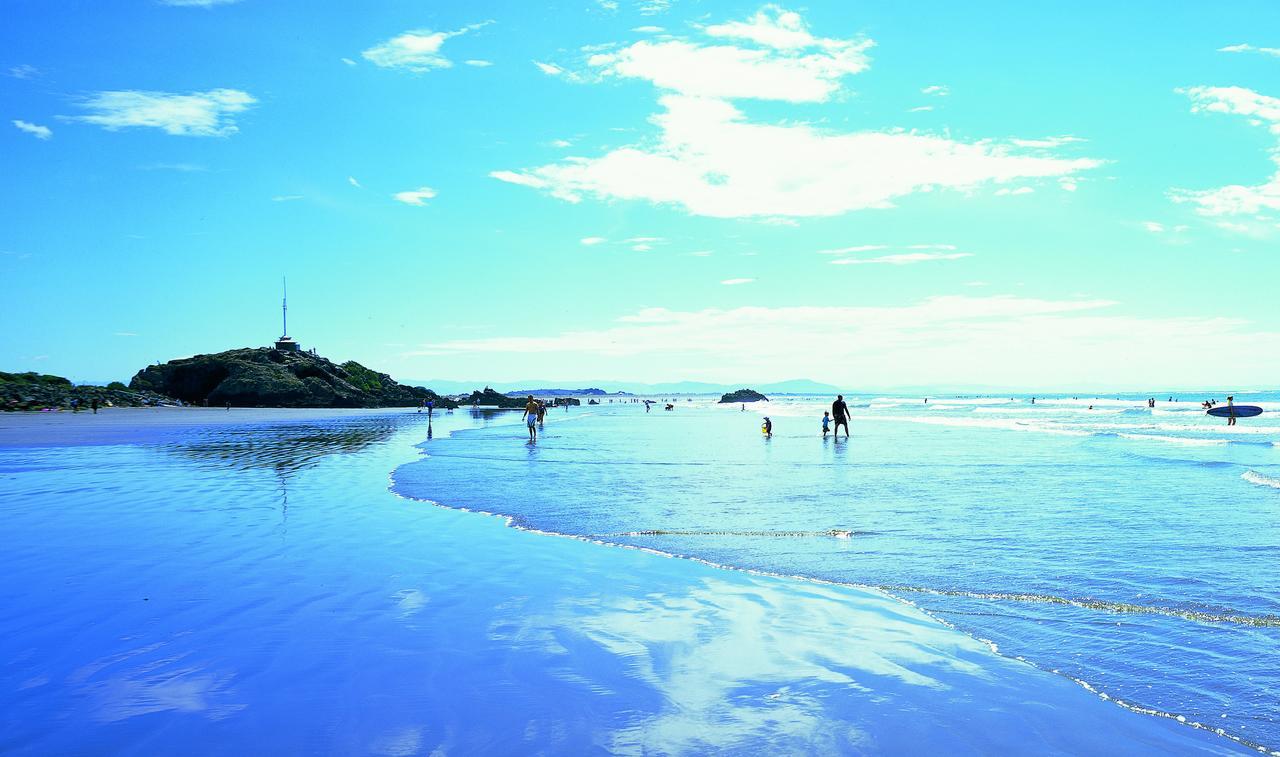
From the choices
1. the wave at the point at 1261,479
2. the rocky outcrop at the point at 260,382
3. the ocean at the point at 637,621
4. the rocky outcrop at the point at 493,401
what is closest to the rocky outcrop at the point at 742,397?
the rocky outcrop at the point at 493,401

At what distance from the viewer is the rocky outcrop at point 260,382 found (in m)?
96.8

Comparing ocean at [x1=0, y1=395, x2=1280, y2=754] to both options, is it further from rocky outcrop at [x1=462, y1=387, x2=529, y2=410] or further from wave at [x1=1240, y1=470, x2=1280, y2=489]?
rocky outcrop at [x1=462, y1=387, x2=529, y2=410]

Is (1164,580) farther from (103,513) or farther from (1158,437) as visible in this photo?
(1158,437)

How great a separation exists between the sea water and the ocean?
63 mm

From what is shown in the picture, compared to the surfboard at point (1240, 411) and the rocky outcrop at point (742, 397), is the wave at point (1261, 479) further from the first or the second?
the rocky outcrop at point (742, 397)

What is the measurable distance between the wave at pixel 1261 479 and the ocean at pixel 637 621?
240 centimetres

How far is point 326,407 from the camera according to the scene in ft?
333

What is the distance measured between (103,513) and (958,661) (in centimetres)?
1552

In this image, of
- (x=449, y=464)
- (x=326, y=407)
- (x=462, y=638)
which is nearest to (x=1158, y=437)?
(x=449, y=464)

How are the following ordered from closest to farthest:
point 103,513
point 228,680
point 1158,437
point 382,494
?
1. point 228,680
2. point 103,513
3. point 382,494
4. point 1158,437

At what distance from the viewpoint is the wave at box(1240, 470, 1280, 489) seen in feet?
69.2

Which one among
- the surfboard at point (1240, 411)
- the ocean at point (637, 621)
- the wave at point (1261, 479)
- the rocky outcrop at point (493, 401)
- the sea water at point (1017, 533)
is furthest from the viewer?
the rocky outcrop at point (493, 401)

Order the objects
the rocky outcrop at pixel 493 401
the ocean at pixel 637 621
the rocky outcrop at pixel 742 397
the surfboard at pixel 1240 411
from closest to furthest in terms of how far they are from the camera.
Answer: the ocean at pixel 637 621 → the surfboard at pixel 1240 411 → the rocky outcrop at pixel 493 401 → the rocky outcrop at pixel 742 397

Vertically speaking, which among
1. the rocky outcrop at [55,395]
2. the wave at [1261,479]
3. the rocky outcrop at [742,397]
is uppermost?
the rocky outcrop at [55,395]
